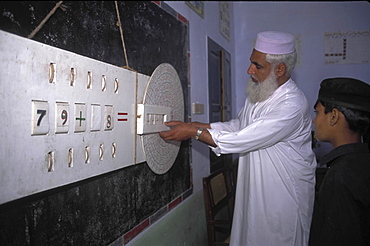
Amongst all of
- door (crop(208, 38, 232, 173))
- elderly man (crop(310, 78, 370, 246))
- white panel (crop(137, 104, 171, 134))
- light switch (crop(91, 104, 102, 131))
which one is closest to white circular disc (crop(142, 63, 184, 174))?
white panel (crop(137, 104, 171, 134))

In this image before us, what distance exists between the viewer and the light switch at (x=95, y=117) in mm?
1070

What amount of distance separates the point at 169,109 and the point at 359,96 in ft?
2.91

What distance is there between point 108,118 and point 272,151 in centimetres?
99

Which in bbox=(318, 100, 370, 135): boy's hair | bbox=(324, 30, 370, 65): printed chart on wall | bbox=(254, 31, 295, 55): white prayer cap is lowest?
bbox=(318, 100, 370, 135): boy's hair

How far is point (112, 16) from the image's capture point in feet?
4.10

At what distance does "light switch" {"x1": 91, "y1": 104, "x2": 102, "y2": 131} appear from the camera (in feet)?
3.51

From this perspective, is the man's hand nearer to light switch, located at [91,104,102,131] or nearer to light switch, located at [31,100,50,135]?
light switch, located at [91,104,102,131]

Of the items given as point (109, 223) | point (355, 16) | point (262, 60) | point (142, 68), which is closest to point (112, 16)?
point (142, 68)

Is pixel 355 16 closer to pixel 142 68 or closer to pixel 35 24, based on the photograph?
pixel 142 68

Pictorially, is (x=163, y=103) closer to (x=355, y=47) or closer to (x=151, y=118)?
(x=151, y=118)

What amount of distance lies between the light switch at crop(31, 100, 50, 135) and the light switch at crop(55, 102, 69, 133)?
4 cm

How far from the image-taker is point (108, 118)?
3.84ft

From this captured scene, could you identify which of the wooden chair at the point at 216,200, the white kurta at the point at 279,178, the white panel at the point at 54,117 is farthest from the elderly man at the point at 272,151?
the white panel at the point at 54,117

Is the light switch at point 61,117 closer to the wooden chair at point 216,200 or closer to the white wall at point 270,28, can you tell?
the white wall at point 270,28
